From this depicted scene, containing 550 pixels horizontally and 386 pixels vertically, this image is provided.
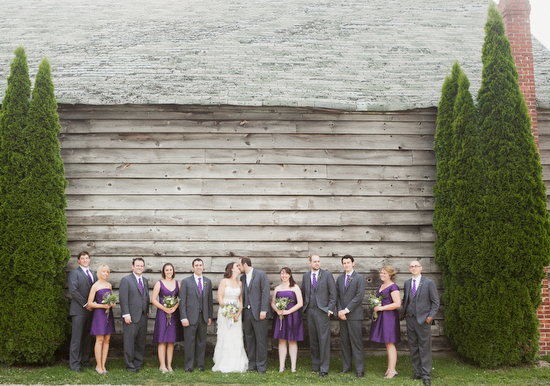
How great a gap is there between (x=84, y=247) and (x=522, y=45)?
30.2 feet

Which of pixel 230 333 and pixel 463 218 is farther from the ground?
pixel 463 218

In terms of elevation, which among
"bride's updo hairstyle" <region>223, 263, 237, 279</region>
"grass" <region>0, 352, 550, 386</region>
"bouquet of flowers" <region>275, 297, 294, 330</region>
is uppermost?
"bride's updo hairstyle" <region>223, 263, 237, 279</region>

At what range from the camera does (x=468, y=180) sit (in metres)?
7.75

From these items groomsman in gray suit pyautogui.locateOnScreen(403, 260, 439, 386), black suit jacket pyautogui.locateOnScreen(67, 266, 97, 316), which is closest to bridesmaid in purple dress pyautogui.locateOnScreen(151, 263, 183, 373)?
black suit jacket pyautogui.locateOnScreen(67, 266, 97, 316)

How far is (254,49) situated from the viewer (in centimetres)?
1009

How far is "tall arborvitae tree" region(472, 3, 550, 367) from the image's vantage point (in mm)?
7250

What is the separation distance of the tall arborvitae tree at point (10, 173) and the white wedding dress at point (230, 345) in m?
3.26

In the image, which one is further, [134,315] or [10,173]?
[10,173]

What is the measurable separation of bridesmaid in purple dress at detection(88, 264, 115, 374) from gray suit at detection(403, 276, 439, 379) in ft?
15.7

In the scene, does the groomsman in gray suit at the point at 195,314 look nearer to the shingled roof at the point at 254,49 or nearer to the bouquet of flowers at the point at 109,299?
the bouquet of flowers at the point at 109,299

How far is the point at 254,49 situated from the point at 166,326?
6.22 meters

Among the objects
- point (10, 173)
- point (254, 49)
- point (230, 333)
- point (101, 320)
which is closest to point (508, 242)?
point (230, 333)

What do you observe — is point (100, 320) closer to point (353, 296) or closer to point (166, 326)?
point (166, 326)

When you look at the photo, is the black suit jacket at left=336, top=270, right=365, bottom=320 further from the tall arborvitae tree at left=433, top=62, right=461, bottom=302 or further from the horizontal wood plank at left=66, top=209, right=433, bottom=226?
the tall arborvitae tree at left=433, top=62, right=461, bottom=302
